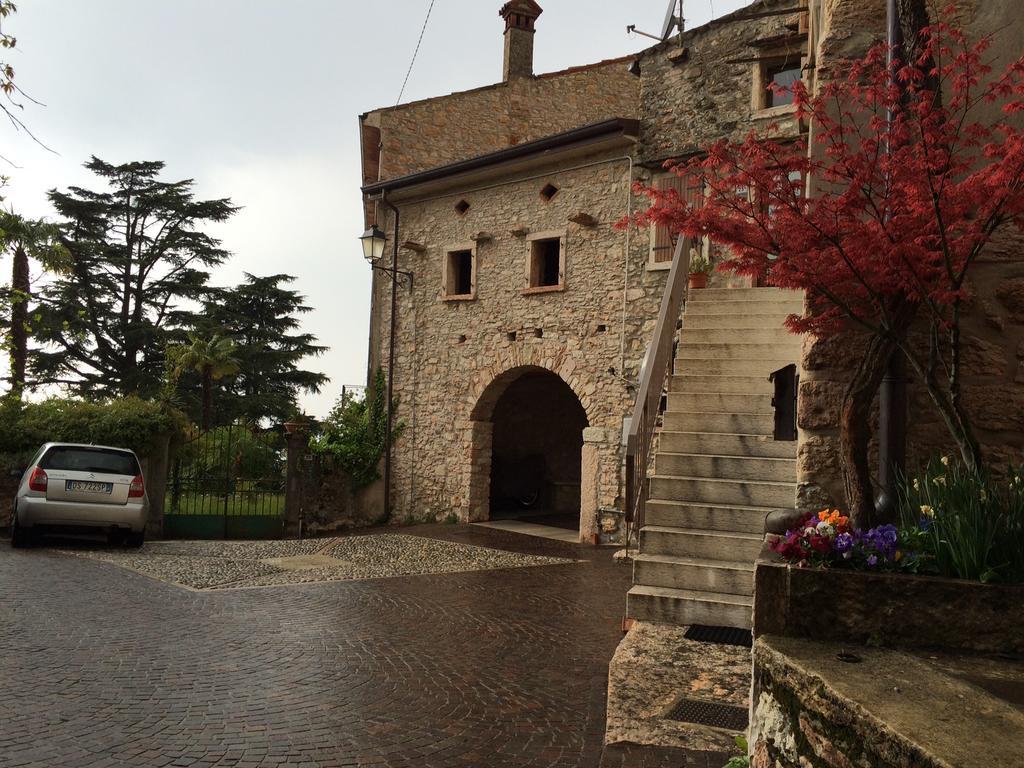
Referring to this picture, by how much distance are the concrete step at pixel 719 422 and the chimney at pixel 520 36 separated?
1263 cm

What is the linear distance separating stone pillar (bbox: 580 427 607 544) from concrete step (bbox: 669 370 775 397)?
4.75 m

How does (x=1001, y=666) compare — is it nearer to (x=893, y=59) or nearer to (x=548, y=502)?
(x=893, y=59)

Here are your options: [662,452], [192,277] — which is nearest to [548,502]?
[662,452]

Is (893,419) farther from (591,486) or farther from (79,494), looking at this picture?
(79,494)

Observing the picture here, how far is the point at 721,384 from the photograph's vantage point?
781cm

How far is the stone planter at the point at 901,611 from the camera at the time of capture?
2.64m

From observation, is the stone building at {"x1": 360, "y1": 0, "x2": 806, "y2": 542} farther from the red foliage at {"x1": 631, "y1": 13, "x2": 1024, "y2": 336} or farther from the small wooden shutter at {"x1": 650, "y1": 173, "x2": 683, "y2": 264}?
the red foliage at {"x1": 631, "y1": 13, "x2": 1024, "y2": 336}

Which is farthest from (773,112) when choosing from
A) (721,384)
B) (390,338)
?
(390,338)

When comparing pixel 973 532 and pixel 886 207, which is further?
pixel 886 207

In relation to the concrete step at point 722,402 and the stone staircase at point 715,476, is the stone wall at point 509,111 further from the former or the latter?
the concrete step at point 722,402

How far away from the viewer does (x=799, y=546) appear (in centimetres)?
290

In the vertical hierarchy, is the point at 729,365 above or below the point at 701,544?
above

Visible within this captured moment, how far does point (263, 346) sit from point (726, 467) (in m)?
23.5

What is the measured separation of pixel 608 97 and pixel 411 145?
4.36m
